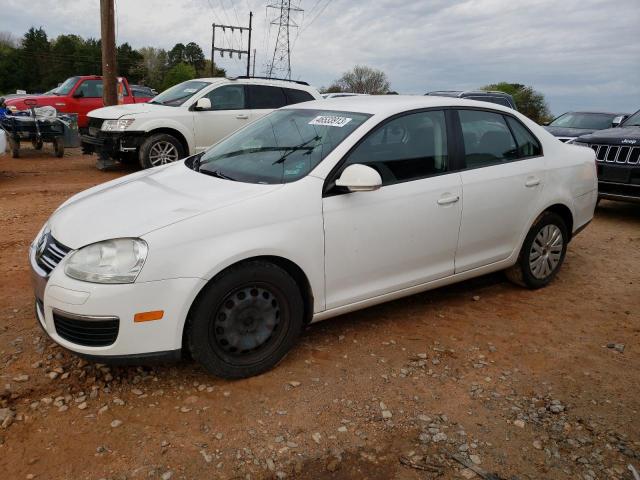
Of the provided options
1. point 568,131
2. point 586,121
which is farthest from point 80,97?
point 586,121

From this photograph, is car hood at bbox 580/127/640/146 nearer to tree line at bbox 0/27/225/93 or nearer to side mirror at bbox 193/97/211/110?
side mirror at bbox 193/97/211/110

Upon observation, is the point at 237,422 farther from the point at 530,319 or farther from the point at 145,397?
the point at 530,319

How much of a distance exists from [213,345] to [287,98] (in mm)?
7593

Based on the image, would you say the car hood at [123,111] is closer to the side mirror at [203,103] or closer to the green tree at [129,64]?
the side mirror at [203,103]

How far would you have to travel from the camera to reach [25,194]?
26.5 ft

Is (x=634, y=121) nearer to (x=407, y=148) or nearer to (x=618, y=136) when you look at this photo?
(x=618, y=136)

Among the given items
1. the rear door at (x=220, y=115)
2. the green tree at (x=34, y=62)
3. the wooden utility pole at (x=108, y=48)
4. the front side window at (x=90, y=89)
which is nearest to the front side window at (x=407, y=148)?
the rear door at (x=220, y=115)

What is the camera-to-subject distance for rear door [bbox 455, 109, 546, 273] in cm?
399

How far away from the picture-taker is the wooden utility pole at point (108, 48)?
40.8 feet

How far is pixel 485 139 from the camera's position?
4203 millimetres

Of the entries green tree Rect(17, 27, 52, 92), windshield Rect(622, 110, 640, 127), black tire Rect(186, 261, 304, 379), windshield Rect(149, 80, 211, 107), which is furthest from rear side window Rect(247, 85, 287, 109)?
green tree Rect(17, 27, 52, 92)

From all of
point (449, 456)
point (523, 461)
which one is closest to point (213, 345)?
point (449, 456)

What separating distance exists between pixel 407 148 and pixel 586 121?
32.4 ft

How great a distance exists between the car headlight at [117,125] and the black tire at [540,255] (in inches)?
272
